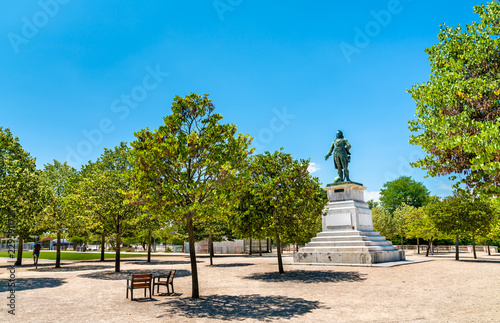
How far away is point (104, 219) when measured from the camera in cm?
2180

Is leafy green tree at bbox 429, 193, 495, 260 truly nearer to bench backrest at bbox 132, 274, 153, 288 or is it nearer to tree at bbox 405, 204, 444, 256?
tree at bbox 405, 204, 444, 256

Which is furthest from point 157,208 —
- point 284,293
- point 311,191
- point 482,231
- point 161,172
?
point 482,231

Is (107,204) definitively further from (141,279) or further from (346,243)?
(346,243)

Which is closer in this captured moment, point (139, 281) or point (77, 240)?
point (139, 281)

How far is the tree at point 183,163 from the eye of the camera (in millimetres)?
11793

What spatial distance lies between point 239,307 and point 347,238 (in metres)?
16.7

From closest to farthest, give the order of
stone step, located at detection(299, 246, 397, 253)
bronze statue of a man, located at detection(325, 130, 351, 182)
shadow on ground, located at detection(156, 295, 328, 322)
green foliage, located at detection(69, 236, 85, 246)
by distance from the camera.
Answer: shadow on ground, located at detection(156, 295, 328, 322)
stone step, located at detection(299, 246, 397, 253)
bronze statue of a man, located at detection(325, 130, 351, 182)
green foliage, located at detection(69, 236, 85, 246)

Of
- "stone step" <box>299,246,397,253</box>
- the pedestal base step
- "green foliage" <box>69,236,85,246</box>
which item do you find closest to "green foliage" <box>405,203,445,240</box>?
the pedestal base step

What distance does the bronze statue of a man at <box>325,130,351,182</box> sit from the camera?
28422 mm

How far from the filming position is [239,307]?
1103 centimetres

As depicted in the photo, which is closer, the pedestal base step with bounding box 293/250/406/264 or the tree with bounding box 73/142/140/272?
the tree with bounding box 73/142/140/272

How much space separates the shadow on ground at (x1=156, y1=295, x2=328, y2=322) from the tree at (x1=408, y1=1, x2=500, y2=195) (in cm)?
661

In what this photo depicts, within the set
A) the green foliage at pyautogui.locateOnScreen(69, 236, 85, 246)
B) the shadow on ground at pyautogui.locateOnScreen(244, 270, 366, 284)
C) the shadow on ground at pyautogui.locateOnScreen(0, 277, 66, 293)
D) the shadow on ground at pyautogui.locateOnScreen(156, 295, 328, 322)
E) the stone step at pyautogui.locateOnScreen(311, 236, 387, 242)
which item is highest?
the stone step at pyautogui.locateOnScreen(311, 236, 387, 242)

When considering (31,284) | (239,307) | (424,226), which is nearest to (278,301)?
(239,307)
